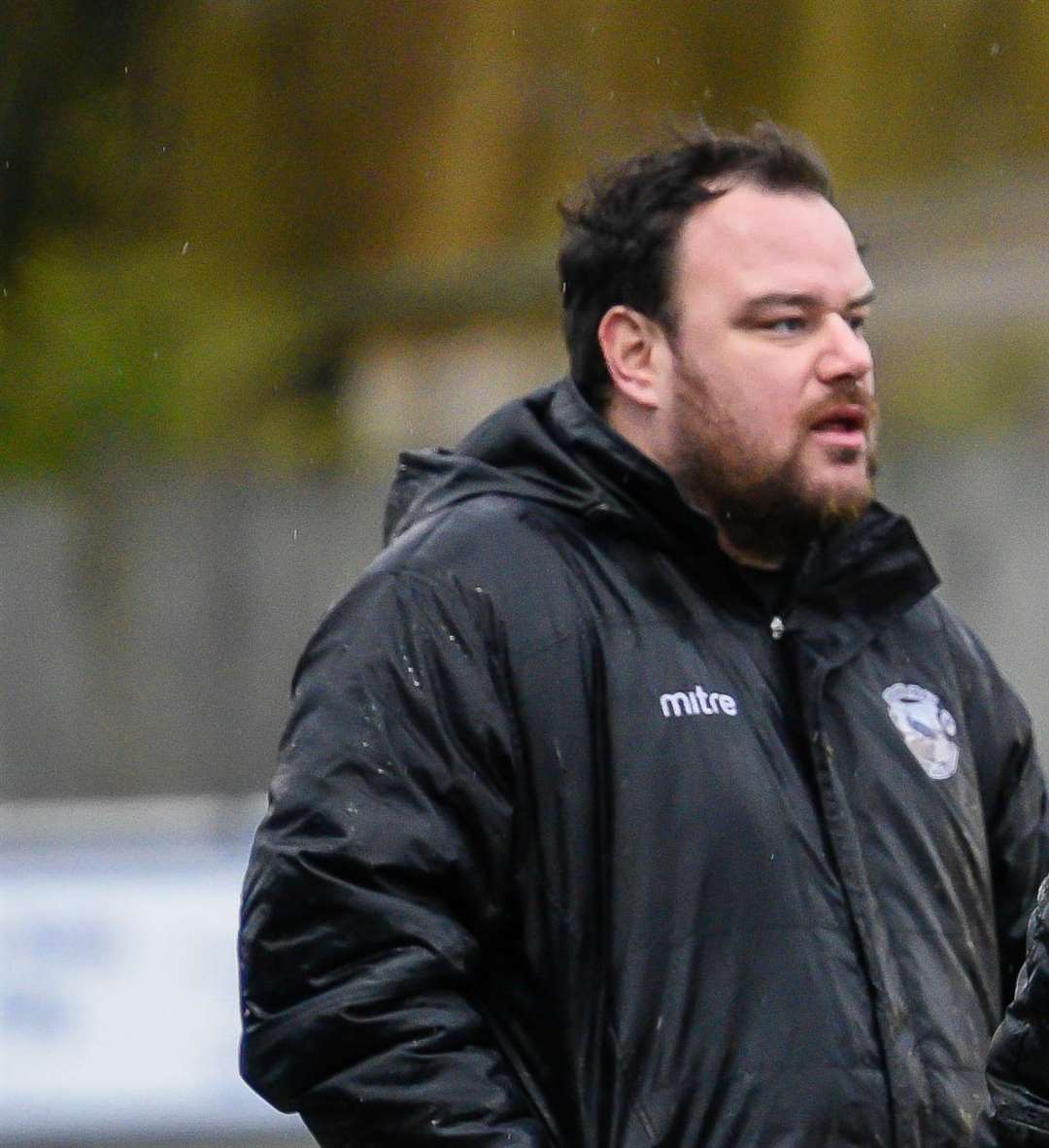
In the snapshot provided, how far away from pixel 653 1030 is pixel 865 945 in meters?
0.26

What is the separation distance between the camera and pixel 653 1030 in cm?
275

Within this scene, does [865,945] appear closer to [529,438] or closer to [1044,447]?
[529,438]

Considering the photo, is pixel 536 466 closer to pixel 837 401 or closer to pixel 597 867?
pixel 837 401

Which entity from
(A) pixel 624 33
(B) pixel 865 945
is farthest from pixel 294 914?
(A) pixel 624 33

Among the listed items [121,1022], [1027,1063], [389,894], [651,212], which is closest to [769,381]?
[651,212]

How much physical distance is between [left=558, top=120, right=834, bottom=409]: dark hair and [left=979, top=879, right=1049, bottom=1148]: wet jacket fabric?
45.3 inches

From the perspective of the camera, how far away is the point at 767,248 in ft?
10.4

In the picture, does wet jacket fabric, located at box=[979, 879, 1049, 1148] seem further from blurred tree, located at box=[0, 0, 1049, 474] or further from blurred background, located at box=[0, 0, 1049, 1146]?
blurred tree, located at box=[0, 0, 1049, 474]

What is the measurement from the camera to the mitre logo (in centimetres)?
287

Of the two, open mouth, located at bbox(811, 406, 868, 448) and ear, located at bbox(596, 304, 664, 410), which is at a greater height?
ear, located at bbox(596, 304, 664, 410)

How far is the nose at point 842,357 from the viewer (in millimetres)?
3084

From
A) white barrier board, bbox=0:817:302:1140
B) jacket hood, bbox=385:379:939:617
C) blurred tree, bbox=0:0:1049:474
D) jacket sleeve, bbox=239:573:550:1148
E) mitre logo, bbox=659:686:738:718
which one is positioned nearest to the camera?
jacket sleeve, bbox=239:573:550:1148

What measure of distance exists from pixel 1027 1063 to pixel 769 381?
3.48ft


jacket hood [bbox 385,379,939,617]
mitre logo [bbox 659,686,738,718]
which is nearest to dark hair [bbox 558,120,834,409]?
jacket hood [bbox 385,379,939,617]
